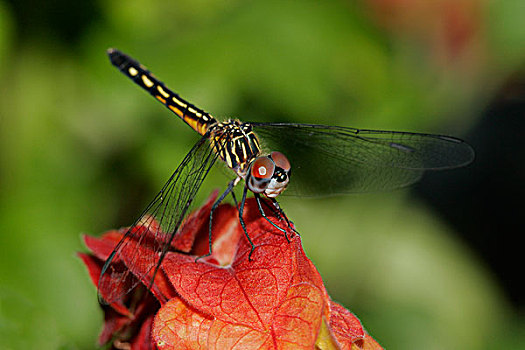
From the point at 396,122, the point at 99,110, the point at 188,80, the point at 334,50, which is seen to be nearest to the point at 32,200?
the point at 99,110

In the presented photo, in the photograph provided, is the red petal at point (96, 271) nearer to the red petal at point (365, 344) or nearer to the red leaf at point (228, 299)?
the red leaf at point (228, 299)

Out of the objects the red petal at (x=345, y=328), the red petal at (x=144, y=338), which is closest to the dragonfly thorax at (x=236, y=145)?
the red petal at (x=144, y=338)

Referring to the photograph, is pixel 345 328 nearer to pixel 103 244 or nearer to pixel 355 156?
pixel 103 244

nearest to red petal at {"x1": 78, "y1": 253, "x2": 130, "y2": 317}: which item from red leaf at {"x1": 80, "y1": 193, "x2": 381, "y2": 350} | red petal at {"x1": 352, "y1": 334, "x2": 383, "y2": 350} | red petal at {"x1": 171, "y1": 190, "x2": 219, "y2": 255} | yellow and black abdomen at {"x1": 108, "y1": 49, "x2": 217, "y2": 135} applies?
red leaf at {"x1": 80, "y1": 193, "x2": 381, "y2": 350}

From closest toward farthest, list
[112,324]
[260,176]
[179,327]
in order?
[179,327], [112,324], [260,176]

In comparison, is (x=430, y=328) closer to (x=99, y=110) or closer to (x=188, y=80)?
(x=188, y=80)

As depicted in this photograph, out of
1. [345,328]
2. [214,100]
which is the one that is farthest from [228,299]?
[214,100]
